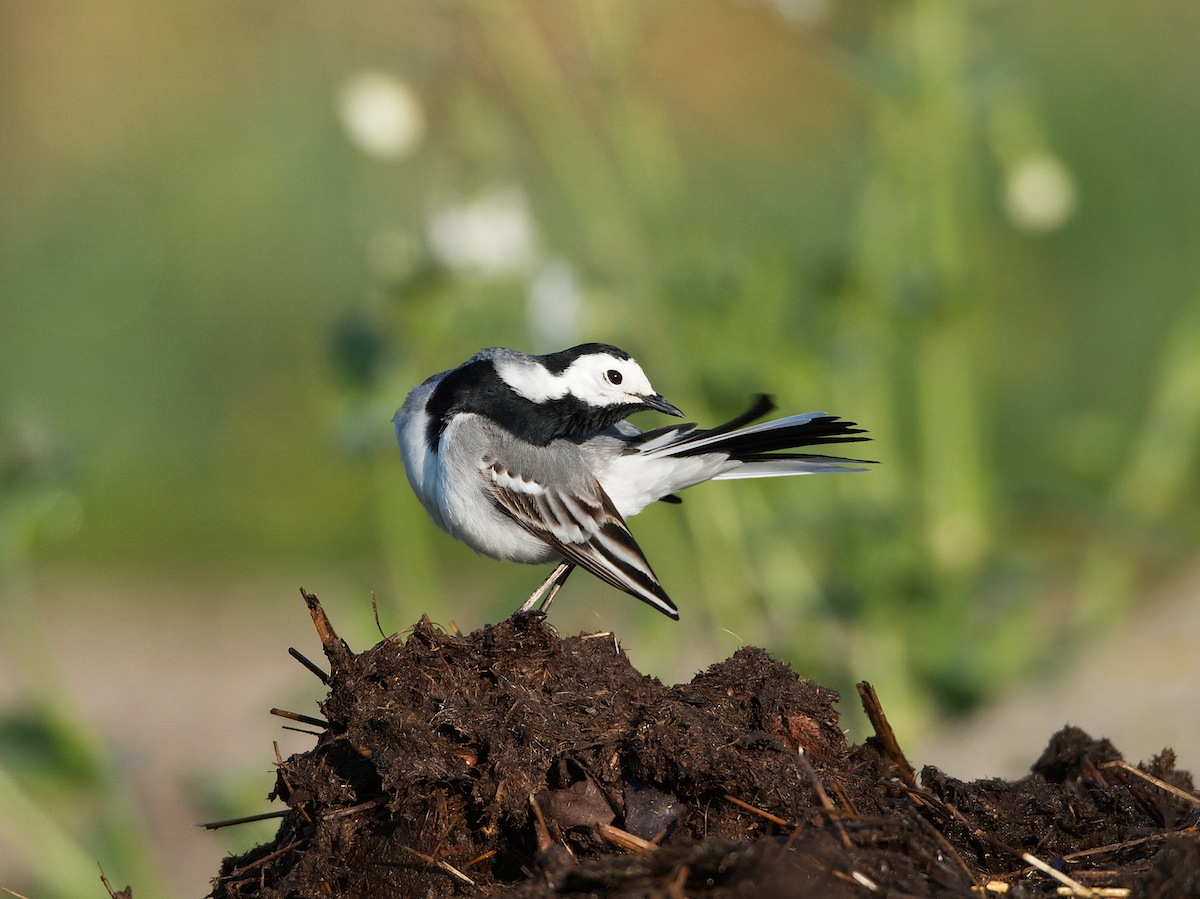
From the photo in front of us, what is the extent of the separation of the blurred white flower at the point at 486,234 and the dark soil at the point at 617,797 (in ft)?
10.3

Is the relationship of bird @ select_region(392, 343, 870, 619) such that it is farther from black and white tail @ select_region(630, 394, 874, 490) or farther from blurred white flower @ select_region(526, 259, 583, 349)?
blurred white flower @ select_region(526, 259, 583, 349)

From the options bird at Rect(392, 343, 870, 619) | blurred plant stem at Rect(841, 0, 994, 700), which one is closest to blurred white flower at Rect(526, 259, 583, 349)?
blurred plant stem at Rect(841, 0, 994, 700)

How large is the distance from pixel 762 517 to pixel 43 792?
13.7ft

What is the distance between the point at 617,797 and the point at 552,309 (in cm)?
423

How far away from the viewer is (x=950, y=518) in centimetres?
816

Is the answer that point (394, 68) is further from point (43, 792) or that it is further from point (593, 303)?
point (43, 792)

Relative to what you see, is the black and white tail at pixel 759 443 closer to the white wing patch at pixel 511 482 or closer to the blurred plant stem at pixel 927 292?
the white wing patch at pixel 511 482

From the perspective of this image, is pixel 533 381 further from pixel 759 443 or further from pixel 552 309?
pixel 552 309

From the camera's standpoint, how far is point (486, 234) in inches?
263

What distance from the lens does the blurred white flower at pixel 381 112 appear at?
704cm

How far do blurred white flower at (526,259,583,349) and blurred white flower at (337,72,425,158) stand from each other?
3.27ft

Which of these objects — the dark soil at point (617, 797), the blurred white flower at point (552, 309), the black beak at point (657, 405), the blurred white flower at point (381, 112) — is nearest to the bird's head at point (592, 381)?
the black beak at point (657, 405)

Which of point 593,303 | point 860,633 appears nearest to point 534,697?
point 593,303

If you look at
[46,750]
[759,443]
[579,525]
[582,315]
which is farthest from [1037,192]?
[46,750]
